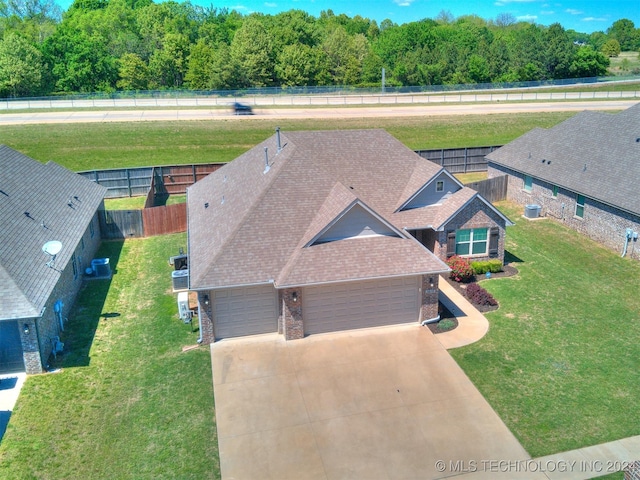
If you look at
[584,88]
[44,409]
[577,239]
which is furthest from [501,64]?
[44,409]

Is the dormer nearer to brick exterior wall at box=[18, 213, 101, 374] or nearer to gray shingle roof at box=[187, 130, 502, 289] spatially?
gray shingle roof at box=[187, 130, 502, 289]

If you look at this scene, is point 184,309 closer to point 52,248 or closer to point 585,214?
point 52,248

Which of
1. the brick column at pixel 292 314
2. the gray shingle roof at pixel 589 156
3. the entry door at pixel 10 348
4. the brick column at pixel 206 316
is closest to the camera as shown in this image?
the entry door at pixel 10 348

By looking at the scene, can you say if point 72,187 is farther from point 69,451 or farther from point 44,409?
point 69,451

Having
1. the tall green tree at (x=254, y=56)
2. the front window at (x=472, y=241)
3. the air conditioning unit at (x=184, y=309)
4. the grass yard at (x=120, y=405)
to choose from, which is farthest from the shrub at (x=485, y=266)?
the tall green tree at (x=254, y=56)

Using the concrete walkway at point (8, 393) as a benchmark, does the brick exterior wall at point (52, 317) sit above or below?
above

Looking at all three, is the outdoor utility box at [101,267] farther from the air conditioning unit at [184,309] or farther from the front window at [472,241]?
the front window at [472,241]

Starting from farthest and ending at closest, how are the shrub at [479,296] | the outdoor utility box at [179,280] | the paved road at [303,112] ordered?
1. the paved road at [303,112]
2. the outdoor utility box at [179,280]
3. the shrub at [479,296]
